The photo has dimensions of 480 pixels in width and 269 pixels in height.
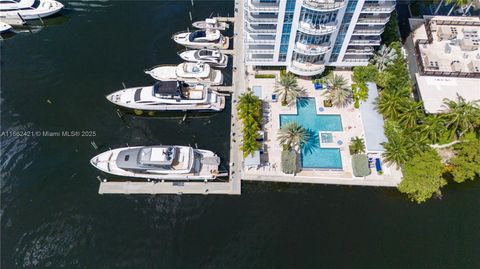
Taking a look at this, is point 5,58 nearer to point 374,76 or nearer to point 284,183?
point 284,183

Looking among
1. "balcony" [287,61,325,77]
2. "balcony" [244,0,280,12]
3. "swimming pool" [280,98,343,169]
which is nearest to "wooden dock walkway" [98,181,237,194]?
"swimming pool" [280,98,343,169]

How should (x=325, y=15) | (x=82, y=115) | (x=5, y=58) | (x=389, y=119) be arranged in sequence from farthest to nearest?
(x=5, y=58)
(x=82, y=115)
(x=389, y=119)
(x=325, y=15)

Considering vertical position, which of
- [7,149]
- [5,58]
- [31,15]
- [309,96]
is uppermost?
[31,15]

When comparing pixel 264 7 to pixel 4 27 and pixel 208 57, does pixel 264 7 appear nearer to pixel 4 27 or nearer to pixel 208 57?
pixel 208 57

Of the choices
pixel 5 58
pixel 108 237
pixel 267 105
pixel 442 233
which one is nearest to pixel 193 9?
pixel 267 105

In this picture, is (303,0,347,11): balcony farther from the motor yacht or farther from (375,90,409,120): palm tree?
the motor yacht
